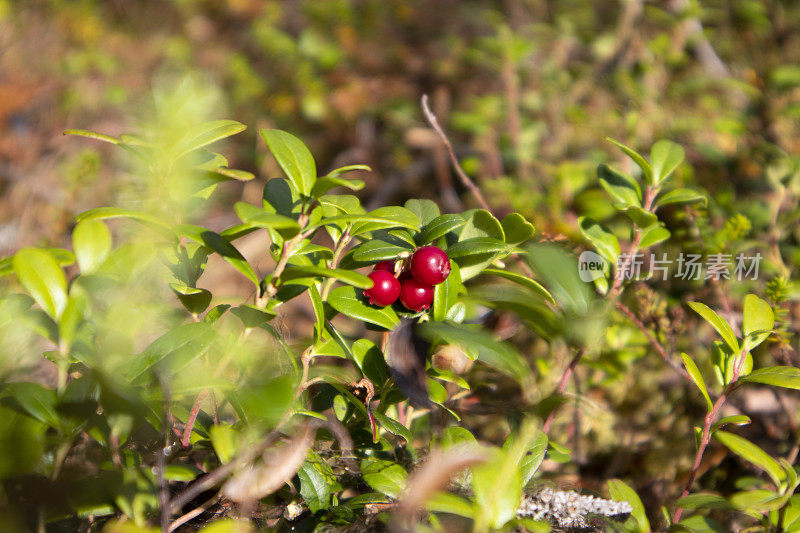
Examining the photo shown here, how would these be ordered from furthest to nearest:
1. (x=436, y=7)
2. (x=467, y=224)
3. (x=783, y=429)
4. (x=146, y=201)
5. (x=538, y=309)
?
(x=436, y=7)
(x=783, y=429)
(x=467, y=224)
(x=146, y=201)
(x=538, y=309)

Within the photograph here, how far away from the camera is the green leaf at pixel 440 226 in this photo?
90 centimetres

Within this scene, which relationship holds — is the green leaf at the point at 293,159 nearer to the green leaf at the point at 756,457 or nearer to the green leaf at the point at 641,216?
the green leaf at the point at 641,216

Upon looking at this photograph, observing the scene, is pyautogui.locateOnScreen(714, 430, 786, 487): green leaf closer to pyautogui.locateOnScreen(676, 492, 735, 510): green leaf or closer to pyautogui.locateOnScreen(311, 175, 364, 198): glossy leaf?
pyautogui.locateOnScreen(676, 492, 735, 510): green leaf

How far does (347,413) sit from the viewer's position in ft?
3.17

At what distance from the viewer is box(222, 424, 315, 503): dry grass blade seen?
696mm

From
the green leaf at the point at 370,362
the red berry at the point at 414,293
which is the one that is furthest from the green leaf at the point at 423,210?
the green leaf at the point at 370,362

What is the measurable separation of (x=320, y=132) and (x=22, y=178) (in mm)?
1519

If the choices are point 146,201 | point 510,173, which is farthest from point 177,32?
point 146,201

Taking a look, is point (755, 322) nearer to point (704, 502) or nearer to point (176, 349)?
point (704, 502)

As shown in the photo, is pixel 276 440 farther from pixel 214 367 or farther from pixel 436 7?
pixel 436 7

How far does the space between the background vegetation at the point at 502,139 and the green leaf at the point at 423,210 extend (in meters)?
0.27

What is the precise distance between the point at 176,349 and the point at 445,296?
1.31 ft

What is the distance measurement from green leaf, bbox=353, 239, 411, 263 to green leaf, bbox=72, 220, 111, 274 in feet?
1.21

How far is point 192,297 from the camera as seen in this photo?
33.7 inches
